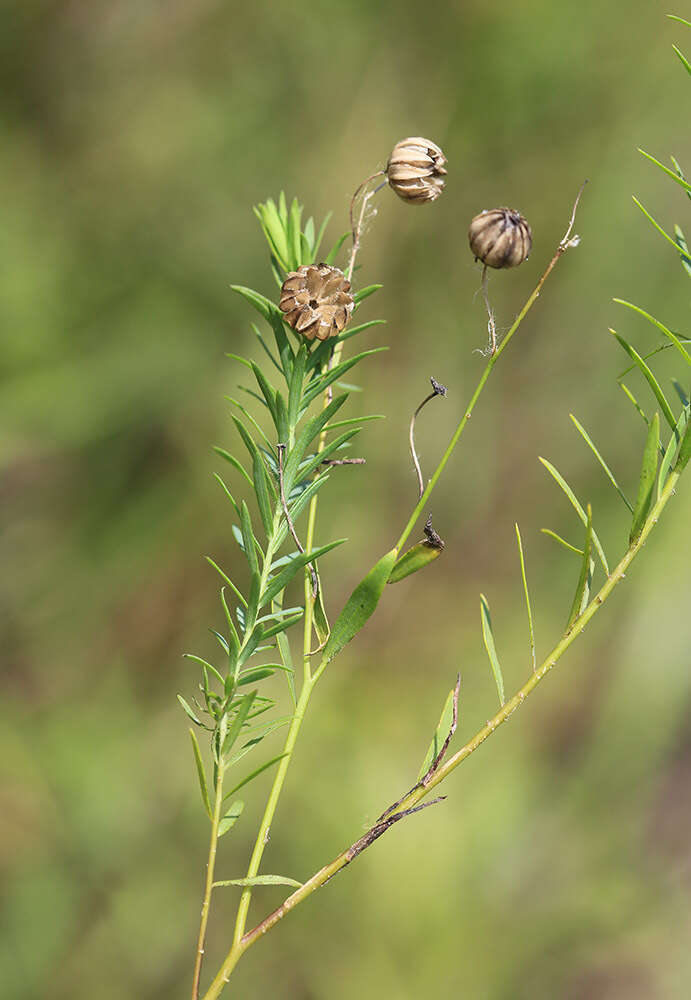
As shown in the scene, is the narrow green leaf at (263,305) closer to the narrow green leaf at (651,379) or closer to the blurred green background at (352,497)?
the narrow green leaf at (651,379)

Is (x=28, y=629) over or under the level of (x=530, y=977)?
over

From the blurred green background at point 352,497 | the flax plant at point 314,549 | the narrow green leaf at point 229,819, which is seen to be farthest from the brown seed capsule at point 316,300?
the blurred green background at point 352,497

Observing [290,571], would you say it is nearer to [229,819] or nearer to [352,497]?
[229,819]

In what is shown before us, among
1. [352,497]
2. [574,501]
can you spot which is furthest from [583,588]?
[352,497]

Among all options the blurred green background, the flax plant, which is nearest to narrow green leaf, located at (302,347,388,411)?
the flax plant

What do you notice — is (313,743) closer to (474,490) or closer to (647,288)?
(474,490)

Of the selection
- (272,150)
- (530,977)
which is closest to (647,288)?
(272,150)
